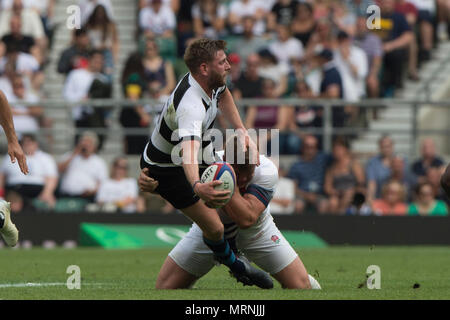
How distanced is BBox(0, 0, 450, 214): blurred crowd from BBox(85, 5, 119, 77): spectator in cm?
2

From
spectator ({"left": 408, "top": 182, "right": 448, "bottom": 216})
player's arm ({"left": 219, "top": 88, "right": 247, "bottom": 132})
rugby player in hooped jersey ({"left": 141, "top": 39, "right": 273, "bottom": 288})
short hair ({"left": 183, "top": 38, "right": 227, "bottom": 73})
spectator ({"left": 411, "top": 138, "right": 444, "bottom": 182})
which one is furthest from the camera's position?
spectator ({"left": 411, "top": 138, "right": 444, "bottom": 182})

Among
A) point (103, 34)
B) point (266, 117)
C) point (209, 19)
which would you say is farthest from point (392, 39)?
point (103, 34)

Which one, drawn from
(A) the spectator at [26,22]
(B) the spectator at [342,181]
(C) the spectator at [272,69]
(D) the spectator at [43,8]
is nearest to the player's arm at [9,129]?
(B) the spectator at [342,181]

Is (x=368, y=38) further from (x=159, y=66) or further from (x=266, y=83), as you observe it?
(x=159, y=66)

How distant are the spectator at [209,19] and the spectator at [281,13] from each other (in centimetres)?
86

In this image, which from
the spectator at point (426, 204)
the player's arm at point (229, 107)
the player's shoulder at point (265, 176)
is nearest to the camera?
the player's shoulder at point (265, 176)

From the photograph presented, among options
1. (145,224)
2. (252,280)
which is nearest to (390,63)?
(145,224)

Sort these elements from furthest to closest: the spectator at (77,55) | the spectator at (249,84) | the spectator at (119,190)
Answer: the spectator at (77,55) → the spectator at (249,84) → the spectator at (119,190)

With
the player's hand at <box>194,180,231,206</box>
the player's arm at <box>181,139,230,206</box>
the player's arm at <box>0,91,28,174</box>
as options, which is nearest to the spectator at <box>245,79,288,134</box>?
the player's arm at <box>0,91,28,174</box>

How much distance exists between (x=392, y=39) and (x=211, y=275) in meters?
8.39

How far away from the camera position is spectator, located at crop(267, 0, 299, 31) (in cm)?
1864

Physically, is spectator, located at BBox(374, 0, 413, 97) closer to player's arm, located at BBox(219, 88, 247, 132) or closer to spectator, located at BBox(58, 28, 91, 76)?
spectator, located at BBox(58, 28, 91, 76)

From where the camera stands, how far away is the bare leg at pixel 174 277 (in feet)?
30.0

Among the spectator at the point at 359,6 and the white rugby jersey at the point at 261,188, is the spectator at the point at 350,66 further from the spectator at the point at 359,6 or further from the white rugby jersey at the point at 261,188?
the white rugby jersey at the point at 261,188
